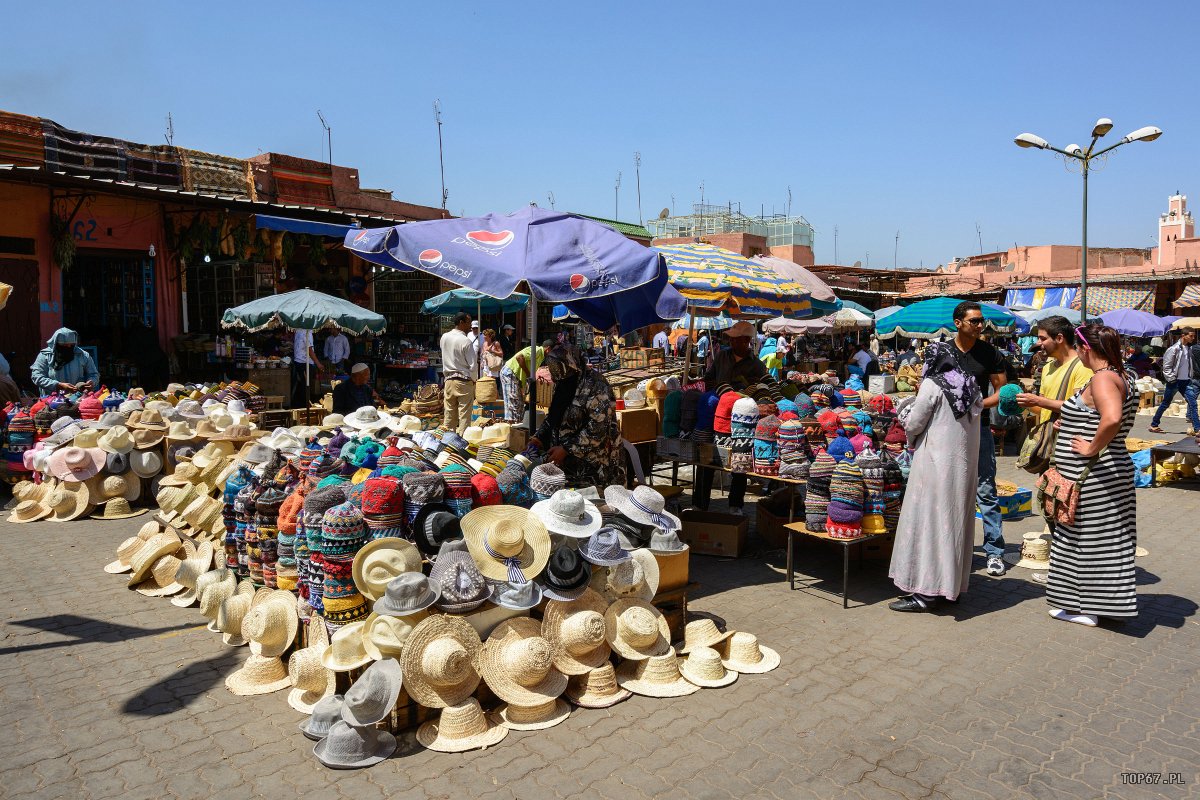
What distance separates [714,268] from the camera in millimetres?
8016

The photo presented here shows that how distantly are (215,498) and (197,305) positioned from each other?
11.1 m

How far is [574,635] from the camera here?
151 inches

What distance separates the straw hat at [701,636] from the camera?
14.0 ft

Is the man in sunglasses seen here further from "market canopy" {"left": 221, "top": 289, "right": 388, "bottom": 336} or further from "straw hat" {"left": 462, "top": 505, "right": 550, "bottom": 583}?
"market canopy" {"left": 221, "top": 289, "right": 388, "bottom": 336}

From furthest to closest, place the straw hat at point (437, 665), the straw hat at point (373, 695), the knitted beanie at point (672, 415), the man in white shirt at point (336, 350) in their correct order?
1. the man in white shirt at point (336, 350)
2. the knitted beanie at point (672, 415)
3. the straw hat at point (437, 665)
4. the straw hat at point (373, 695)

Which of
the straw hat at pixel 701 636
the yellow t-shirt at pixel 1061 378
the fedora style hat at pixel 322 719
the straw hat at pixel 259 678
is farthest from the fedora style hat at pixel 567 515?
the yellow t-shirt at pixel 1061 378

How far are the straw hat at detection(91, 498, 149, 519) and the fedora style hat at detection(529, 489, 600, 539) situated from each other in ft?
17.7

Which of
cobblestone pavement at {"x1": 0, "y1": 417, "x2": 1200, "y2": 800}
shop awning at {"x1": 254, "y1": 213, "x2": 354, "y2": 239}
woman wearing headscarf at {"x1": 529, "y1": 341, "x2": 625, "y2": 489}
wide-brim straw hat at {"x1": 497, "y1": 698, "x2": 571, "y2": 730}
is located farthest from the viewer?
shop awning at {"x1": 254, "y1": 213, "x2": 354, "y2": 239}

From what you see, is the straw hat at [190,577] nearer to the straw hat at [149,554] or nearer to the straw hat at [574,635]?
the straw hat at [149,554]

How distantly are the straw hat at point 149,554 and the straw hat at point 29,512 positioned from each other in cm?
249

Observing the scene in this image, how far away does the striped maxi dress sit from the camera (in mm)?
4758

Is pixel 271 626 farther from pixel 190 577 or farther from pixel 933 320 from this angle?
pixel 933 320

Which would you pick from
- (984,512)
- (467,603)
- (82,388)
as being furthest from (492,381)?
(467,603)

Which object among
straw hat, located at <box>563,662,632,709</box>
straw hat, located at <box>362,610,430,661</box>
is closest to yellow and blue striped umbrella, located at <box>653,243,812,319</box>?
straw hat, located at <box>563,662,632,709</box>
